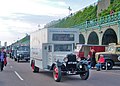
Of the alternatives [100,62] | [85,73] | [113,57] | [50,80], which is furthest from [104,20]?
[50,80]

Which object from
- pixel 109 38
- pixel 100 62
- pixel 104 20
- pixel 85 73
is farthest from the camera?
pixel 109 38

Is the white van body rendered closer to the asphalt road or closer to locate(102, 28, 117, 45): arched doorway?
the asphalt road

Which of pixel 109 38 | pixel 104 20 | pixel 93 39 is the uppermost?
pixel 104 20

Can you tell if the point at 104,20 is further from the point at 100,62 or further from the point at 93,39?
the point at 100,62

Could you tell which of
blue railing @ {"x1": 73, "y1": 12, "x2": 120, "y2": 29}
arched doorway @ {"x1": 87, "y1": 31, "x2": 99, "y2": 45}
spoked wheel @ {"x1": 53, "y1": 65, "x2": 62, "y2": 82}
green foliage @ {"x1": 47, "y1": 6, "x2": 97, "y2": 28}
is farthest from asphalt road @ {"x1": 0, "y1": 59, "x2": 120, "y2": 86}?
green foliage @ {"x1": 47, "y1": 6, "x2": 97, "y2": 28}

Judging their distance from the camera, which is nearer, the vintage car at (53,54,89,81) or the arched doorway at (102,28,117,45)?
the vintage car at (53,54,89,81)

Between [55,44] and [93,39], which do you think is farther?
[93,39]

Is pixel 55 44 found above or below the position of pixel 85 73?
above

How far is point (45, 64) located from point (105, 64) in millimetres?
9503

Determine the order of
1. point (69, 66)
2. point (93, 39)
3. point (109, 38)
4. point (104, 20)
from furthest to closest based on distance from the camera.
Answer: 1. point (93, 39)
2. point (109, 38)
3. point (104, 20)
4. point (69, 66)

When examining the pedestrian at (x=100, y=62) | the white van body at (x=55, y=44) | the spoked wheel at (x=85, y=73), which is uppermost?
the white van body at (x=55, y=44)

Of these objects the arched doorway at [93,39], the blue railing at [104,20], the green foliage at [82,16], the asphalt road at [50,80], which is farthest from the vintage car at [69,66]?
the green foliage at [82,16]

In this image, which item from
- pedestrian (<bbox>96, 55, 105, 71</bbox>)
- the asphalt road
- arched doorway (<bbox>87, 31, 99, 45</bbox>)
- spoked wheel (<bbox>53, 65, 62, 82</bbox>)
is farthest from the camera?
arched doorway (<bbox>87, 31, 99, 45</bbox>)

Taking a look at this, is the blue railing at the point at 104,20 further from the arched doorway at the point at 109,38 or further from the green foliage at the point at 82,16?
the green foliage at the point at 82,16
